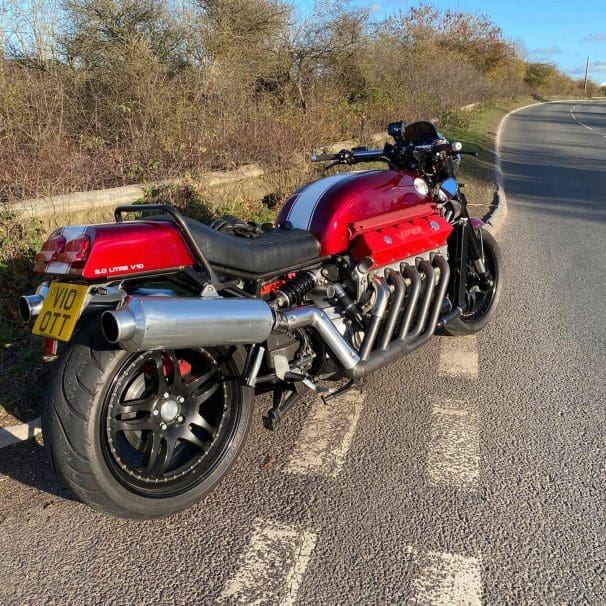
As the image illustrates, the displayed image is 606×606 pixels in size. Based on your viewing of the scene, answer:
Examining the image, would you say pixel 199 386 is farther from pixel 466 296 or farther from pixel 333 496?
pixel 466 296

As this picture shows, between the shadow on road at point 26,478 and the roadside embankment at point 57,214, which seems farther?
the roadside embankment at point 57,214

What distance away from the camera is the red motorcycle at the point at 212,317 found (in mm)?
2145

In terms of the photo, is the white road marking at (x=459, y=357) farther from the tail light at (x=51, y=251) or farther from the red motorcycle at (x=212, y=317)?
the tail light at (x=51, y=251)

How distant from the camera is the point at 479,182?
10688 mm

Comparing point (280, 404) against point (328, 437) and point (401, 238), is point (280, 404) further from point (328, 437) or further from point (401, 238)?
point (401, 238)

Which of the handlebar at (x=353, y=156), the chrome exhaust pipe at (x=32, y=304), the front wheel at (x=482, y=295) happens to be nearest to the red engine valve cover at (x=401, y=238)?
the handlebar at (x=353, y=156)

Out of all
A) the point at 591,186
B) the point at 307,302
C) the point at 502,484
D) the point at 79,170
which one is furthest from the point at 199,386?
the point at 591,186

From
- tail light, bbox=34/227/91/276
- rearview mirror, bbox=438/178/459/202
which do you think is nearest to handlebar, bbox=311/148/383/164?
rearview mirror, bbox=438/178/459/202

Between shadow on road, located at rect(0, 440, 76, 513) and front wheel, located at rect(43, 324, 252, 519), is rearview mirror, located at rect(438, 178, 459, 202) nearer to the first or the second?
front wheel, located at rect(43, 324, 252, 519)

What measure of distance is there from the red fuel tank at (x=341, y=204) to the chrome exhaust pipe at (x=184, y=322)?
834mm

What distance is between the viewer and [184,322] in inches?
81.7

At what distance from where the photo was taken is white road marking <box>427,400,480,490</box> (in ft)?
9.09

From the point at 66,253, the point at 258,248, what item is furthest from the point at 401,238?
the point at 66,253

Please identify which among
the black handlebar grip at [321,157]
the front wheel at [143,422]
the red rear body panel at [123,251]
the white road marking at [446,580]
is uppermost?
the red rear body panel at [123,251]
